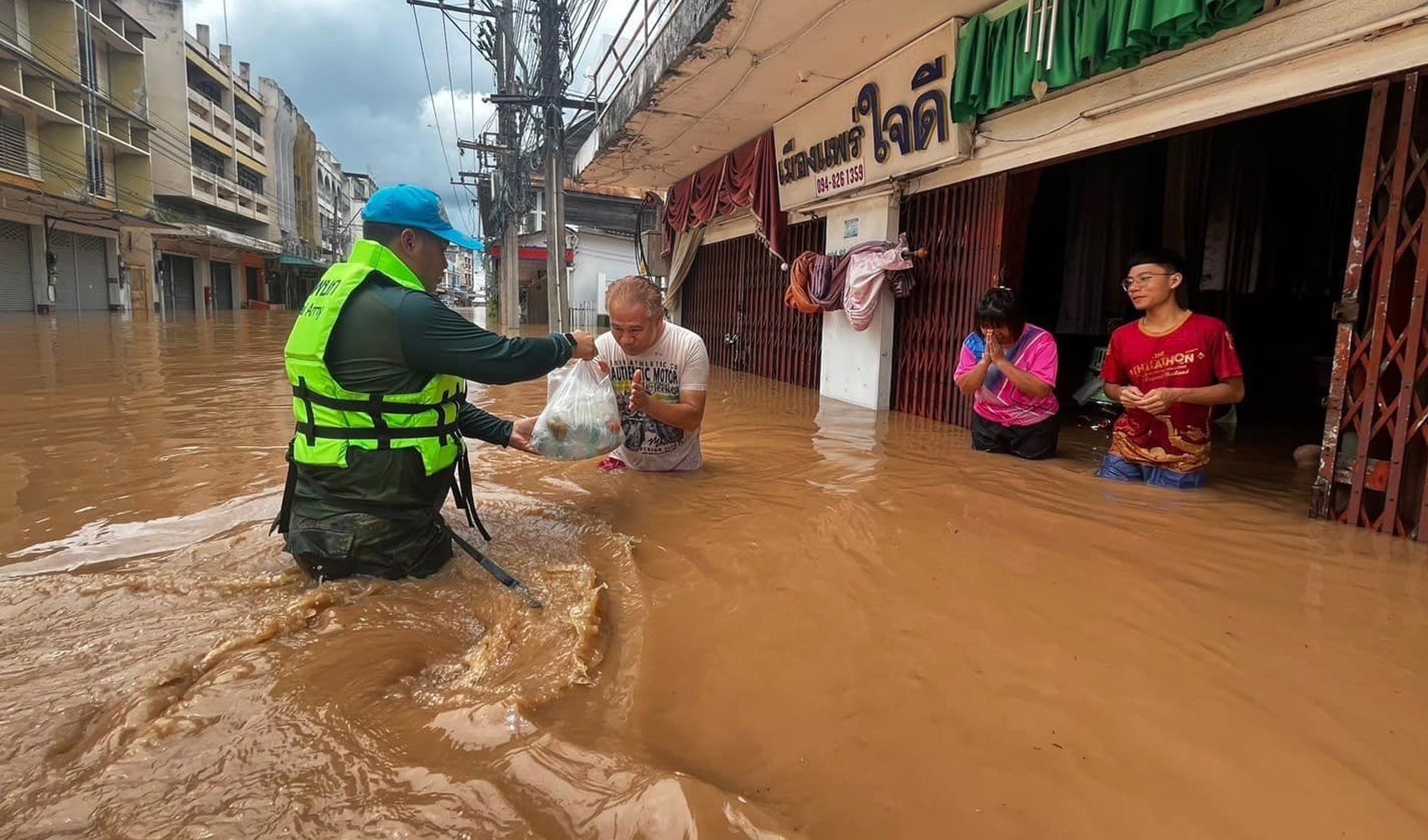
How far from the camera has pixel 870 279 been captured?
→ 6.82 meters

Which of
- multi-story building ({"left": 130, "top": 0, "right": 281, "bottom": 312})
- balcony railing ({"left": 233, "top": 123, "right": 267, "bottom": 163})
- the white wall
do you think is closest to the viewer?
the white wall

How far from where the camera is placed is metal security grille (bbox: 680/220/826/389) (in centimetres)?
918

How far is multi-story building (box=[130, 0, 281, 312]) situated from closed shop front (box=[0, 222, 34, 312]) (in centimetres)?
547

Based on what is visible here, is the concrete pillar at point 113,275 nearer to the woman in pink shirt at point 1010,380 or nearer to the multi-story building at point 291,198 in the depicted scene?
the multi-story building at point 291,198

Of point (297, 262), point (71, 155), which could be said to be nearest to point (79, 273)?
point (71, 155)

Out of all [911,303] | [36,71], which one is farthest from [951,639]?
[36,71]

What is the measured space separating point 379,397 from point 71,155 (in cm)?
3287

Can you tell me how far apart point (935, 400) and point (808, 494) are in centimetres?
324

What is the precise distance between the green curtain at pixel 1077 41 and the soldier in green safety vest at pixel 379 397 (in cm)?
382

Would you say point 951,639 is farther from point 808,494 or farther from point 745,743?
point 808,494

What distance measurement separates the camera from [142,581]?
2.38 metres

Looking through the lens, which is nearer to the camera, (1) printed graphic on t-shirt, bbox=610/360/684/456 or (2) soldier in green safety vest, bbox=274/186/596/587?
(2) soldier in green safety vest, bbox=274/186/596/587

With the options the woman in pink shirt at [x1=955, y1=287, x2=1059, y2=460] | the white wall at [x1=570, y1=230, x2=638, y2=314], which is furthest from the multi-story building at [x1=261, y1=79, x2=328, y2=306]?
the woman in pink shirt at [x1=955, y1=287, x2=1059, y2=460]

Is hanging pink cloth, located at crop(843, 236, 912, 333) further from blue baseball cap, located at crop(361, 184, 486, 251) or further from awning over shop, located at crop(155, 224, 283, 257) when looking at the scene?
awning over shop, located at crop(155, 224, 283, 257)
